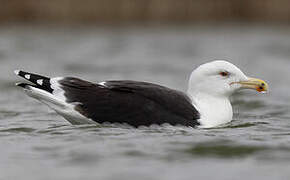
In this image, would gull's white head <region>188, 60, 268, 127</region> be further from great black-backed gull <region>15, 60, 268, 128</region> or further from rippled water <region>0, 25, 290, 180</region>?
rippled water <region>0, 25, 290, 180</region>

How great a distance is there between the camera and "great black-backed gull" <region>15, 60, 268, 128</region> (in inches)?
307

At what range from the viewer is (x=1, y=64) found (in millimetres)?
16484

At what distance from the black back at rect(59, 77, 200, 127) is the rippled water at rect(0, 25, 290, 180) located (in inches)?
4.4

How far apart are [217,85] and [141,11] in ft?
44.6

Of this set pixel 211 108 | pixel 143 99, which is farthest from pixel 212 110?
pixel 143 99

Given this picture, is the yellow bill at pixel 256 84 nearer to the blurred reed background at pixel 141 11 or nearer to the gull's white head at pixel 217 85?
the gull's white head at pixel 217 85

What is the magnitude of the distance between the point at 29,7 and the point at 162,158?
51.2ft

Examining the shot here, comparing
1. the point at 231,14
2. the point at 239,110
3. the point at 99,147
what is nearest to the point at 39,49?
the point at 231,14

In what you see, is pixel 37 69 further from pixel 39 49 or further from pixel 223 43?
pixel 223 43

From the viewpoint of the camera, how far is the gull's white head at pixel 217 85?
8.32 m

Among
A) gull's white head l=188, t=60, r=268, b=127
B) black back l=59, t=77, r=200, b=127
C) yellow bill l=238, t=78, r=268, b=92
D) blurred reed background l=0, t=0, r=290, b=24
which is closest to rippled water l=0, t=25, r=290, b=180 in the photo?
black back l=59, t=77, r=200, b=127

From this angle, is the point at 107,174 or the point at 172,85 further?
the point at 172,85

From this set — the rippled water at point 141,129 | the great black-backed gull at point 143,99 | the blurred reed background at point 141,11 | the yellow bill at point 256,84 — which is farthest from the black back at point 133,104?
the blurred reed background at point 141,11

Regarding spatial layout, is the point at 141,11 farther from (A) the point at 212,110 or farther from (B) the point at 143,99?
(B) the point at 143,99
